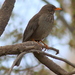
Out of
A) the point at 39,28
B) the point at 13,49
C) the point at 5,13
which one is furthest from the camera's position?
the point at 39,28

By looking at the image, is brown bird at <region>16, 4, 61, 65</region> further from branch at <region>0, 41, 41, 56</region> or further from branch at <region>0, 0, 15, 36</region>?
branch at <region>0, 41, 41, 56</region>

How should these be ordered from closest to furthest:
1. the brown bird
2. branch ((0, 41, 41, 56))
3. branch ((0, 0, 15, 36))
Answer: branch ((0, 41, 41, 56)), branch ((0, 0, 15, 36)), the brown bird

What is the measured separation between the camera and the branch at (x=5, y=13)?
3.18 meters

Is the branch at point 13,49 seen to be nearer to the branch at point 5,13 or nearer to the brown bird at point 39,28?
the branch at point 5,13

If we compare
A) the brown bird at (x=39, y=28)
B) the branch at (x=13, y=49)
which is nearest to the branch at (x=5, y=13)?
the branch at (x=13, y=49)

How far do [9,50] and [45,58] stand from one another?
0.46 meters

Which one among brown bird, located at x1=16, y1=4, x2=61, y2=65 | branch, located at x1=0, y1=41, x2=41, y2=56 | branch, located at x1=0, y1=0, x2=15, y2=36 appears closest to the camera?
branch, located at x1=0, y1=41, x2=41, y2=56

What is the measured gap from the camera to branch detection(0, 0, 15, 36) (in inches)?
125

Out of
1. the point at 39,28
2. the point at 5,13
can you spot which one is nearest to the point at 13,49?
the point at 5,13

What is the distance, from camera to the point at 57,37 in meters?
6.45

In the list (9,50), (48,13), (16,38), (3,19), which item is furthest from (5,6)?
(16,38)

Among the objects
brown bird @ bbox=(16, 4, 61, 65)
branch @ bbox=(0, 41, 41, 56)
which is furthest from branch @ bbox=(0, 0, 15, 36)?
brown bird @ bbox=(16, 4, 61, 65)

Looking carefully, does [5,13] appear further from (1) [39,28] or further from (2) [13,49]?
(1) [39,28]

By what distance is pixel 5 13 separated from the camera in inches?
128
